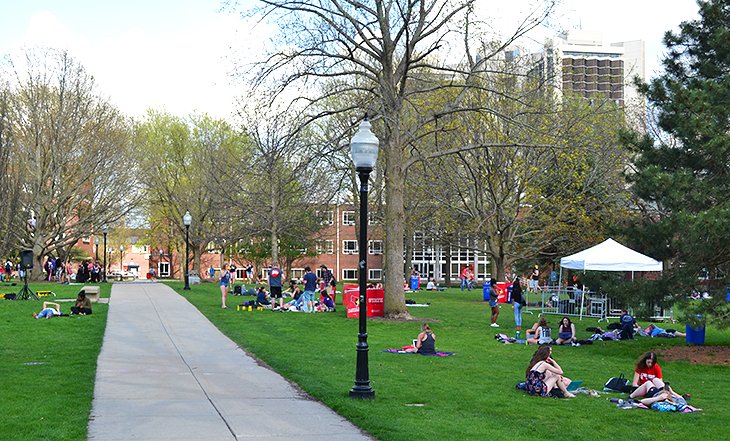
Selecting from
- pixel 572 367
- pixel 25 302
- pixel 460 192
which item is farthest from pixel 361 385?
pixel 460 192

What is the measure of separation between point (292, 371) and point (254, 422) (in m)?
4.76

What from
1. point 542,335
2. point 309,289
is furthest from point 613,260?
point 309,289

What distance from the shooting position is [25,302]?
109ft

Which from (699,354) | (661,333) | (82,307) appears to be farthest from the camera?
(82,307)

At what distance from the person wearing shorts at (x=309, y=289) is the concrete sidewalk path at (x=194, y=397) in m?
8.69

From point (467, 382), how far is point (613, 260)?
13.1 meters

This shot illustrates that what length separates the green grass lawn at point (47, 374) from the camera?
10039mm

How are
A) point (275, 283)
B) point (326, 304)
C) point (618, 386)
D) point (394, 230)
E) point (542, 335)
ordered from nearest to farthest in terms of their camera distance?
point (618, 386) < point (542, 335) < point (394, 230) < point (326, 304) < point (275, 283)

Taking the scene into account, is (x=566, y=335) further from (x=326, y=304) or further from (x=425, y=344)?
(x=326, y=304)

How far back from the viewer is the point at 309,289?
30406mm

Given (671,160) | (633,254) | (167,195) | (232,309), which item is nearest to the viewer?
(671,160)

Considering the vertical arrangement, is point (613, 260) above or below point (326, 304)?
above

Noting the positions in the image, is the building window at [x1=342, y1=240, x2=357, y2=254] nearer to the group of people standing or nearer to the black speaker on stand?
the black speaker on stand

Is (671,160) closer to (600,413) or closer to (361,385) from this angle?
(600,413)
